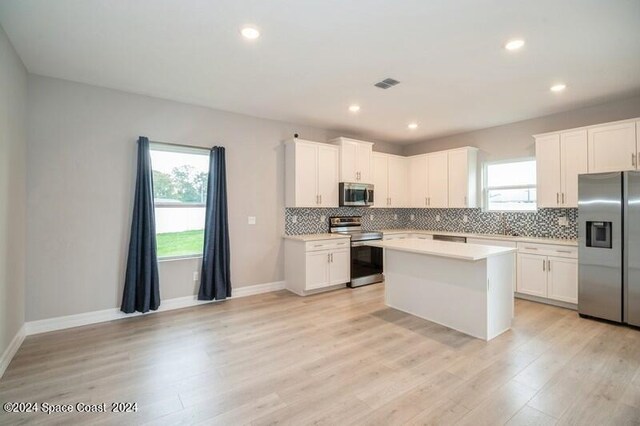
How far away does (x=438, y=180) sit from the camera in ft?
19.4

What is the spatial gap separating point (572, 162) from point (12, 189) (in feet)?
21.4

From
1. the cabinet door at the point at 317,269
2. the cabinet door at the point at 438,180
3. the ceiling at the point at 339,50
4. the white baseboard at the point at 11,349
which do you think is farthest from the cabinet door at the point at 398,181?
the white baseboard at the point at 11,349

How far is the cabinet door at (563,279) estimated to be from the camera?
3.97m

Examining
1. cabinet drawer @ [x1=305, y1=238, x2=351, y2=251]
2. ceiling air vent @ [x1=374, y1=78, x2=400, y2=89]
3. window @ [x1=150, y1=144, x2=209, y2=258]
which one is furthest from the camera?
cabinet drawer @ [x1=305, y1=238, x2=351, y2=251]

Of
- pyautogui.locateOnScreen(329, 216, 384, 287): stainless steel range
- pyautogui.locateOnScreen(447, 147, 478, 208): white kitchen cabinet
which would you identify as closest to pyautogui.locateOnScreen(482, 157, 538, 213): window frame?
pyautogui.locateOnScreen(447, 147, 478, 208): white kitchen cabinet

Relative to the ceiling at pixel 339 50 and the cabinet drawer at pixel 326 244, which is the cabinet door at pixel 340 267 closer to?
the cabinet drawer at pixel 326 244

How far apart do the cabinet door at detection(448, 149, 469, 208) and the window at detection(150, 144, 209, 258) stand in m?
4.33

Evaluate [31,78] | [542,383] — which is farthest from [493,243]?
[31,78]

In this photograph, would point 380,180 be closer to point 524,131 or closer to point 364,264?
point 364,264

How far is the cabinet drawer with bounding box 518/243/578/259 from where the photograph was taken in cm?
399

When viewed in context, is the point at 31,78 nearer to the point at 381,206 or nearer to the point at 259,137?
the point at 259,137

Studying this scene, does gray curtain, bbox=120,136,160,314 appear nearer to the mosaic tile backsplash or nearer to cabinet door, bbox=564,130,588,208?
the mosaic tile backsplash

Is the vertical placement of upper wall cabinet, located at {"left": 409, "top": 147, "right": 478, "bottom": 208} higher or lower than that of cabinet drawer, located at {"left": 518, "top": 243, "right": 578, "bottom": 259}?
higher

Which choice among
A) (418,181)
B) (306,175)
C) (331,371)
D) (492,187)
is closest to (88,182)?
(306,175)
